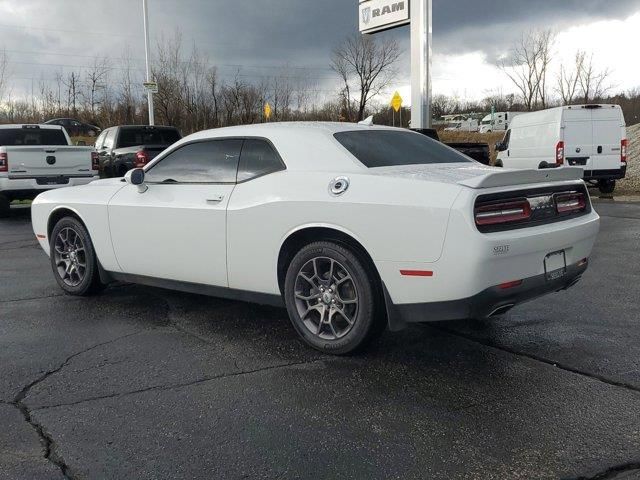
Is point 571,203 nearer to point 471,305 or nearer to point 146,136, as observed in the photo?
point 471,305

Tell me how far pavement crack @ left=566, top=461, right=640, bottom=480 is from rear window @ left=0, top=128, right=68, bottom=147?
13097 millimetres

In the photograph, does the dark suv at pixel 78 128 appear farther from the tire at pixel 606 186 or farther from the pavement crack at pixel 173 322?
the pavement crack at pixel 173 322

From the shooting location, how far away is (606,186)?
17.0m

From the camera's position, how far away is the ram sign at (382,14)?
1902 cm

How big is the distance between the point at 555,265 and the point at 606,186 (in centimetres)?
1452

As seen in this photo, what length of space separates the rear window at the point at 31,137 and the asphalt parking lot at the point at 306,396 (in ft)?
29.7

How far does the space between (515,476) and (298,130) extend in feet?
9.22

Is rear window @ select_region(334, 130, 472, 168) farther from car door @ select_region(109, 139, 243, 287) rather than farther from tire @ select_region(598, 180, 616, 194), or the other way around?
tire @ select_region(598, 180, 616, 194)

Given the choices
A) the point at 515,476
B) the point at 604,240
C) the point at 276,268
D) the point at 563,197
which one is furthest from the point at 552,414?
the point at 604,240

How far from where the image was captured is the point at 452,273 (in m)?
3.53

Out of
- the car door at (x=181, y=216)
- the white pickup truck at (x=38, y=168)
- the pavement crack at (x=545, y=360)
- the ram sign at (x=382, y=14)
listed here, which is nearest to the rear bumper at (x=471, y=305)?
the pavement crack at (x=545, y=360)

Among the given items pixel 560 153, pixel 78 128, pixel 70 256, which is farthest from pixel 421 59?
pixel 78 128

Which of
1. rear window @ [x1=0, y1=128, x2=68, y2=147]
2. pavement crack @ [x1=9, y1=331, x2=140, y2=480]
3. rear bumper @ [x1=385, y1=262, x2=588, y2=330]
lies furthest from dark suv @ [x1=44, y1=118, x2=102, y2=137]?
rear bumper @ [x1=385, y1=262, x2=588, y2=330]

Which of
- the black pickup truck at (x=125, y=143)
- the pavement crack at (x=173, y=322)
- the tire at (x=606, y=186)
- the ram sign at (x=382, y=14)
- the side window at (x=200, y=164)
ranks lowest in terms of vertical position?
the pavement crack at (x=173, y=322)
